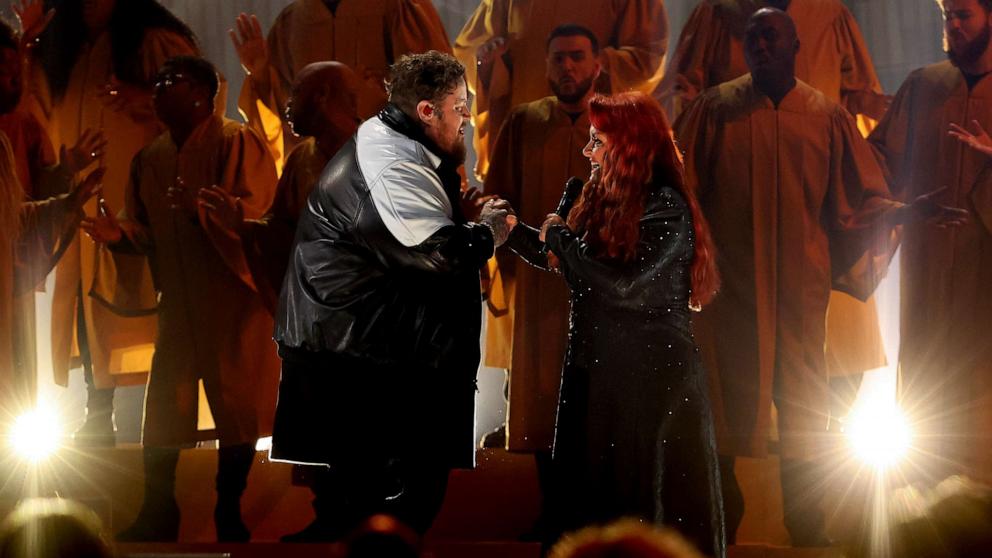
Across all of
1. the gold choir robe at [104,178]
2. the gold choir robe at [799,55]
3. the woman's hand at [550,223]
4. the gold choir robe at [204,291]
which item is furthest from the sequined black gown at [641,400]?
the gold choir robe at [104,178]

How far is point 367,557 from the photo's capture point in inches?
69.3

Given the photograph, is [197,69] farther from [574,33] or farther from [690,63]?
[690,63]

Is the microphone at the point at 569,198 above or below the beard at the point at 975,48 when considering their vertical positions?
below

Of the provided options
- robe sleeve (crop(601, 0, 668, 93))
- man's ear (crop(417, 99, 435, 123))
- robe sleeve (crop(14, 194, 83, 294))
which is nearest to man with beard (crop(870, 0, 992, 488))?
robe sleeve (crop(601, 0, 668, 93))

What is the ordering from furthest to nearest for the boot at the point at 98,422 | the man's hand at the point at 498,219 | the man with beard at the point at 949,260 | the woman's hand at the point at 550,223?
the boot at the point at 98,422 → the man with beard at the point at 949,260 → the woman's hand at the point at 550,223 → the man's hand at the point at 498,219

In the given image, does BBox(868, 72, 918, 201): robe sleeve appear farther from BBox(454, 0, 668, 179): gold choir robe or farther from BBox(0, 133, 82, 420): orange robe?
BBox(0, 133, 82, 420): orange robe

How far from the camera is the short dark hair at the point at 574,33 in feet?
17.6

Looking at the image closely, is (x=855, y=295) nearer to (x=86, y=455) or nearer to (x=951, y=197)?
(x=951, y=197)

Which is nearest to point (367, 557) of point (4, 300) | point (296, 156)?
point (296, 156)

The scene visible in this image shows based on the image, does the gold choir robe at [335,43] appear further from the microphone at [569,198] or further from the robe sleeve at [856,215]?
the robe sleeve at [856,215]

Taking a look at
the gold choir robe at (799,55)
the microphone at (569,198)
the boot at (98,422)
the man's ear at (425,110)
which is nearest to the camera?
the man's ear at (425,110)

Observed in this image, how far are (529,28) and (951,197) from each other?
1937 mm

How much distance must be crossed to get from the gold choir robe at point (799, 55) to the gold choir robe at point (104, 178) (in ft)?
7.29

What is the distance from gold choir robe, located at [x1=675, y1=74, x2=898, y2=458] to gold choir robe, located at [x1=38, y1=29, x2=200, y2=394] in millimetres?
2451
